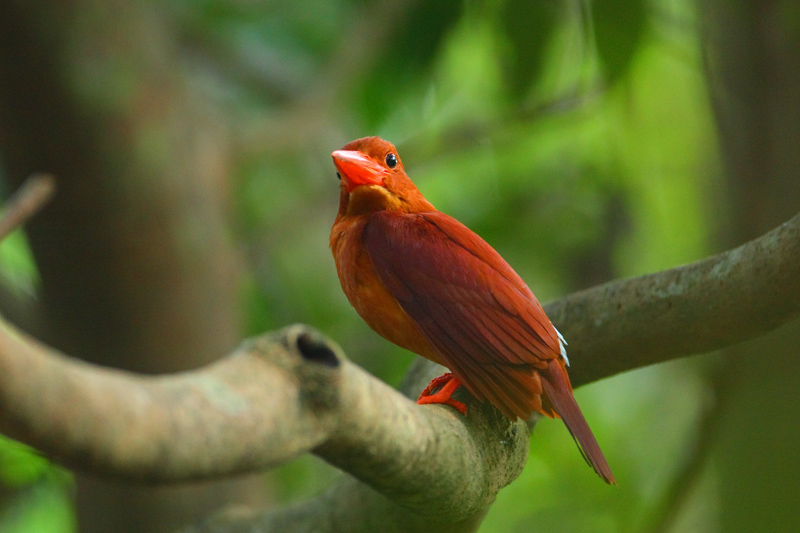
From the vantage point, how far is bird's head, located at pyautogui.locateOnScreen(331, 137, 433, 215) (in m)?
2.65

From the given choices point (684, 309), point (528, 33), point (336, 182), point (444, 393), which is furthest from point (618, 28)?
point (336, 182)

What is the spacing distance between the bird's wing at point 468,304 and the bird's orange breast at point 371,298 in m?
0.05

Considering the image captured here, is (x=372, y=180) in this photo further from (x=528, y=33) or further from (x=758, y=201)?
(x=758, y=201)

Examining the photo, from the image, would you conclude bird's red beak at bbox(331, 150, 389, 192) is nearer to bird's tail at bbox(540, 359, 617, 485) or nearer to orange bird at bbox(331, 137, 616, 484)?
orange bird at bbox(331, 137, 616, 484)

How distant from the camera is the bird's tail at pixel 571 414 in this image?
1949 millimetres

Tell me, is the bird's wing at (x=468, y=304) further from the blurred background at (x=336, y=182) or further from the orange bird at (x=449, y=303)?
the blurred background at (x=336, y=182)

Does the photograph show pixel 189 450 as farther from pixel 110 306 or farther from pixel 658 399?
pixel 658 399

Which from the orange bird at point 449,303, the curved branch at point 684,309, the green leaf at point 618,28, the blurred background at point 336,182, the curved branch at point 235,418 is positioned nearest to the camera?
the curved branch at point 235,418

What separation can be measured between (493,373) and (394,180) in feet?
2.88

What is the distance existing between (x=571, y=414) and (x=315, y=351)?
108 cm

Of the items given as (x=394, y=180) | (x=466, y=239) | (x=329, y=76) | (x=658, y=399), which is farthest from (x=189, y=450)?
(x=658, y=399)

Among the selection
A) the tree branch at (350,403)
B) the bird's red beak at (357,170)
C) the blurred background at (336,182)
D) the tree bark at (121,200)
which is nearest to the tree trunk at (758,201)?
the blurred background at (336,182)

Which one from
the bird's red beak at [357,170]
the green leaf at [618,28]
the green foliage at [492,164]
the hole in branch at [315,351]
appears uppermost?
the green leaf at [618,28]

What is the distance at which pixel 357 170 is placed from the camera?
2646 millimetres
